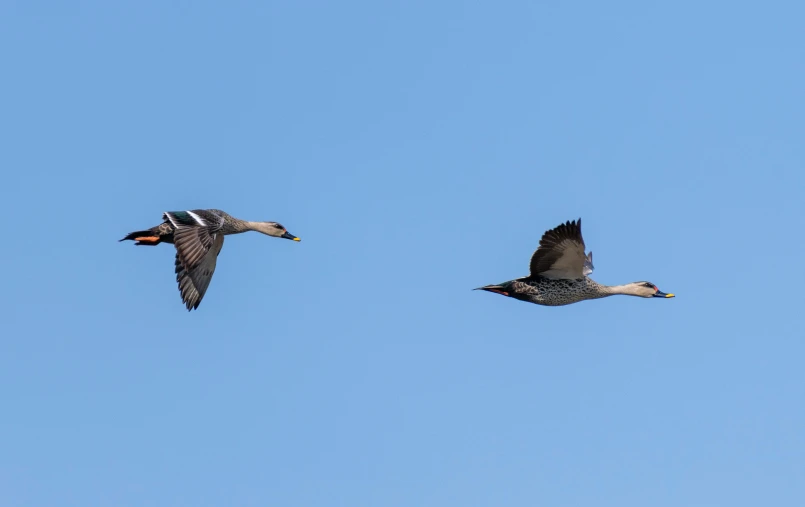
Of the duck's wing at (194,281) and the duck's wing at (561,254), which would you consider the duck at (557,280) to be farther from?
the duck's wing at (194,281)

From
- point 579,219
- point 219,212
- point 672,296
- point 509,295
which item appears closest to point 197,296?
point 219,212

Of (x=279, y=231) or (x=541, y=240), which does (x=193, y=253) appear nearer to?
(x=279, y=231)

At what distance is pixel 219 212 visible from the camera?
108 ft

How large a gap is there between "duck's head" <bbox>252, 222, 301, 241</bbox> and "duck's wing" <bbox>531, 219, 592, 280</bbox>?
292 inches

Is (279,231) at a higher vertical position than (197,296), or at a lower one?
higher

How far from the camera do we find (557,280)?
104 ft

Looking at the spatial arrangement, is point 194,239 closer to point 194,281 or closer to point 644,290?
point 194,281

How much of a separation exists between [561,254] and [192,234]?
880 centimetres

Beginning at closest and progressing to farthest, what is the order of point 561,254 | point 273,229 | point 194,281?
point 561,254 < point 194,281 < point 273,229

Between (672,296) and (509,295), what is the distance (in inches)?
178

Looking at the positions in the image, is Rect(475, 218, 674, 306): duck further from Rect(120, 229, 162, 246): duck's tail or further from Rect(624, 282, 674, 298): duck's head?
Rect(120, 229, 162, 246): duck's tail

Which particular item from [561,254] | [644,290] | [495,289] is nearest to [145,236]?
[495,289]

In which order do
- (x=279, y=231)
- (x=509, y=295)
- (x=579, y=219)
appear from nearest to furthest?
(x=579, y=219), (x=509, y=295), (x=279, y=231)

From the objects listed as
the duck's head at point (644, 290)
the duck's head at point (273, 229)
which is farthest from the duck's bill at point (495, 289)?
the duck's head at point (273, 229)
